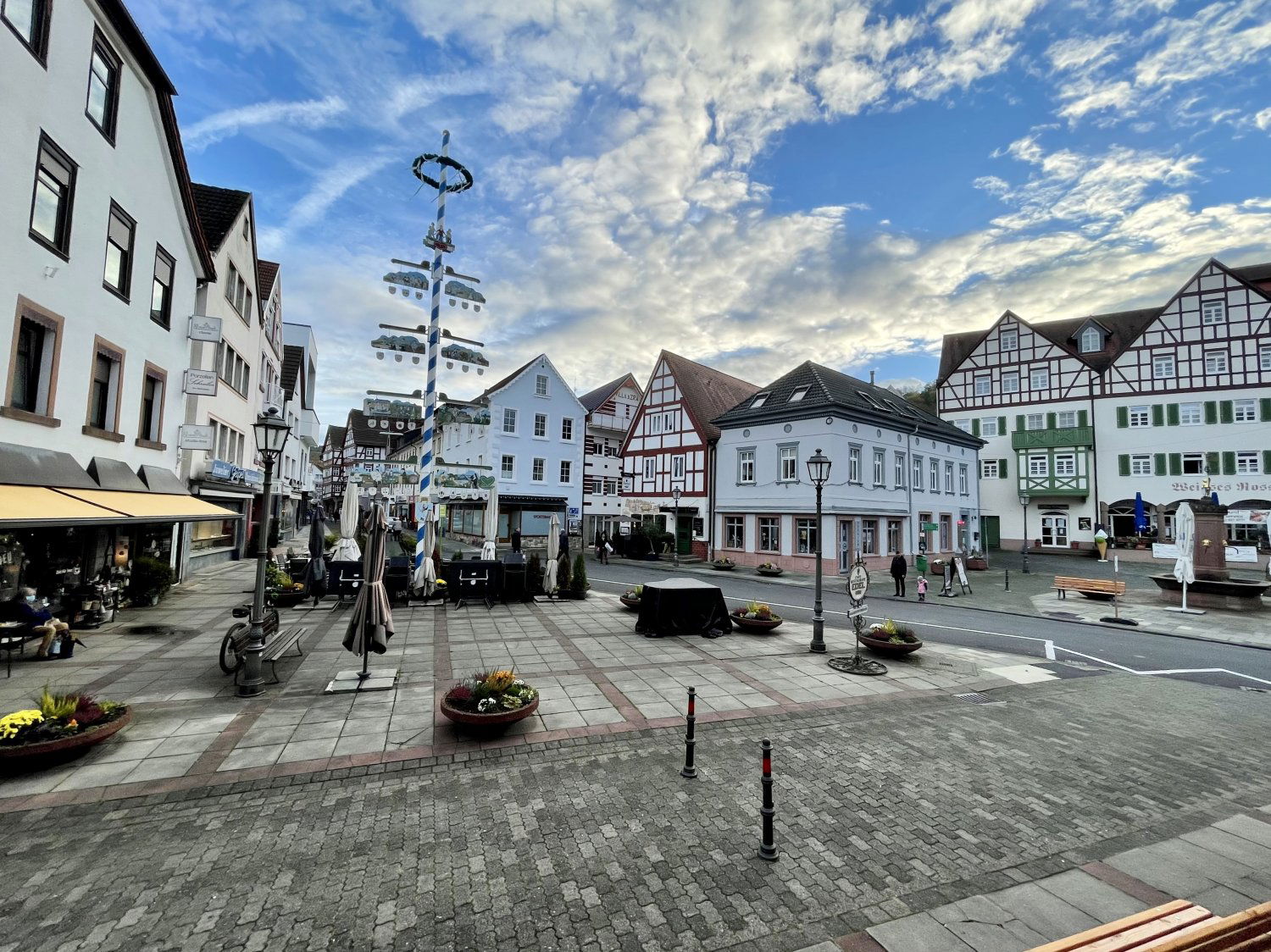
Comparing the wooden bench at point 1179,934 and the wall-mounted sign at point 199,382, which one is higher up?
the wall-mounted sign at point 199,382

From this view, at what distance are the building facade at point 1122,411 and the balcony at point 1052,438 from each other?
91 millimetres

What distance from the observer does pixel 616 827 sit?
190 inches

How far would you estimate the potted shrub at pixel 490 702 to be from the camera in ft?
21.4

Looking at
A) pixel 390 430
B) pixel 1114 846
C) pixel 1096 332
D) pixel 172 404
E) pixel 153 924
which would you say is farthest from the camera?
pixel 1096 332

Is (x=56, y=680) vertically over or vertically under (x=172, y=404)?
under

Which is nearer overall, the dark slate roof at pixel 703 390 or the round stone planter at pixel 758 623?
the round stone planter at pixel 758 623

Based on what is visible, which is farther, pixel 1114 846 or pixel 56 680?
pixel 56 680

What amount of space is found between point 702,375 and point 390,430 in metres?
29.4

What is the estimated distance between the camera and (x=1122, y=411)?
36781 millimetres

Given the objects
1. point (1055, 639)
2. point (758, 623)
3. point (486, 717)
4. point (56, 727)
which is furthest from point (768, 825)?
point (1055, 639)

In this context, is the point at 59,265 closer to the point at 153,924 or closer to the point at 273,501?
the point at 153,924

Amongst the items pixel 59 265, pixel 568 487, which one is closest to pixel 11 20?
pixel 59 265

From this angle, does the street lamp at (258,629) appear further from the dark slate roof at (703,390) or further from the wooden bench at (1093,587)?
the dark slate roof at (703,390)

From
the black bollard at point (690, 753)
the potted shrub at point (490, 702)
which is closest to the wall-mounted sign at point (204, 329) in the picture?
the potted shrub at point (490, 702)
